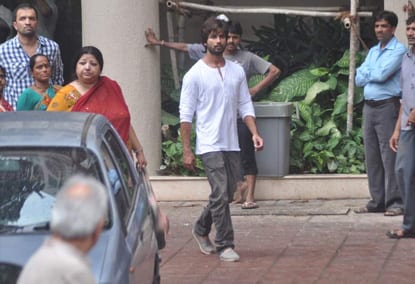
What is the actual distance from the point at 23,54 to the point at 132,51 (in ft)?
8.93

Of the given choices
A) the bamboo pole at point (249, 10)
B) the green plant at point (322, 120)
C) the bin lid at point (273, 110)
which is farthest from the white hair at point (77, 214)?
the bamboo pole at point (249, 10)

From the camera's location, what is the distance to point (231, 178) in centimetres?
865

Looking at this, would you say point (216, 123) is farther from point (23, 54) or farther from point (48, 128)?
point (48, 128)

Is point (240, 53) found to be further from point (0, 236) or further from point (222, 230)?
point (0, 236)

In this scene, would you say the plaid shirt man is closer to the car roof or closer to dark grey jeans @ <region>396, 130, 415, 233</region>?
the car roof

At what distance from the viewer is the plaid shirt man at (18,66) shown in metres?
8.93

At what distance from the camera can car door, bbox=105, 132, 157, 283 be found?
5.60m

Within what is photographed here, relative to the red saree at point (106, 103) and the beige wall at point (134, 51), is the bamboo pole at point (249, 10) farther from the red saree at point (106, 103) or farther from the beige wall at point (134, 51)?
the red saree at point (106, 103)

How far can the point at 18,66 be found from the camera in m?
8.99

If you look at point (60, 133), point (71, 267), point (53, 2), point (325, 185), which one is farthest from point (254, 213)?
point (71, 267)

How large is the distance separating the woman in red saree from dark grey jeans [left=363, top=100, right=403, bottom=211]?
3293 millimetres

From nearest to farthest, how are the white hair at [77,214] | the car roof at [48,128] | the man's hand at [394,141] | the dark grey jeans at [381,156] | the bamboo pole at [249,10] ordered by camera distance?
the white hair at [77,214] < the car roof at [48,128] < the man's hand at [394,141] < the dark grey jeans at [381,156] < the bamboo pole at [249,10]

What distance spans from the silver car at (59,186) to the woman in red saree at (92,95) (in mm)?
1178

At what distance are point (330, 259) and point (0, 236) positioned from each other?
12.9ft
